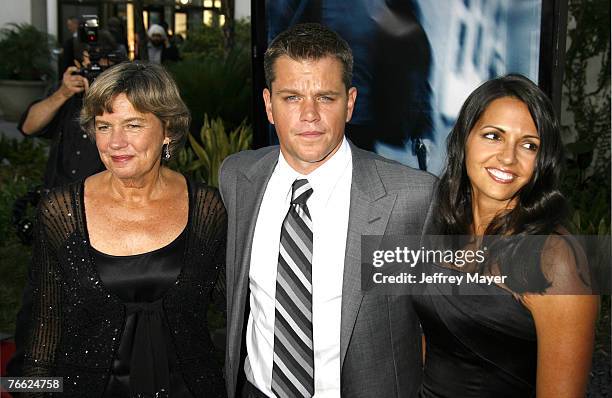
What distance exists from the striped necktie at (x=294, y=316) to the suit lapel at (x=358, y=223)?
12 centimetres

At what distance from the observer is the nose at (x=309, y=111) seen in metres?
2.36

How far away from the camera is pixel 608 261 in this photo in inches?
164

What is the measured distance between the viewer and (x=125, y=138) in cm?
249

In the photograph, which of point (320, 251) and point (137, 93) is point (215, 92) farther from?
point (320, 251)

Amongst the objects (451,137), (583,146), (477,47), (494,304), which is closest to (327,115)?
(451,137)

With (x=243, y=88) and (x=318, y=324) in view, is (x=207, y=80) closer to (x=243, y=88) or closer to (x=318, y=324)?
(x=243, y=88)

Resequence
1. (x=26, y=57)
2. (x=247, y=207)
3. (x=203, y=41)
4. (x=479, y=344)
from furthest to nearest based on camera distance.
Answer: (x=26, y=57), (x=203, y=41), (x=247, y=207), (x=479, y=344)

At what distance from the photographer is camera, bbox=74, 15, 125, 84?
3996 millimetres

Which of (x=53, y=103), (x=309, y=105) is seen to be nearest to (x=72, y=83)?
(x=53, y=103)

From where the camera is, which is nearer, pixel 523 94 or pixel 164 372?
pixel 523 94

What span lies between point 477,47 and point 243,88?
14.4ft

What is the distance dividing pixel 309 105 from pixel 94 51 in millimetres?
2100

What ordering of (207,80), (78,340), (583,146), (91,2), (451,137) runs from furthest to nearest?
(91,2) < (207,80) < (583,146) < (78,340) < (451,137)

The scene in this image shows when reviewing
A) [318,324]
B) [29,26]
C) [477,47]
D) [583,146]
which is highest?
[29,26]
